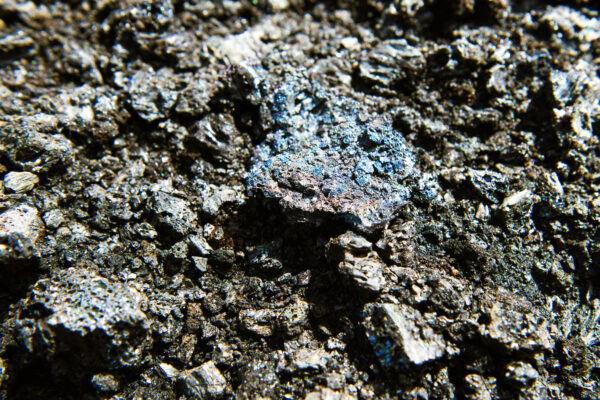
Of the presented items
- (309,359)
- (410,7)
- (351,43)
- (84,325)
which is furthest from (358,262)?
(410,7)

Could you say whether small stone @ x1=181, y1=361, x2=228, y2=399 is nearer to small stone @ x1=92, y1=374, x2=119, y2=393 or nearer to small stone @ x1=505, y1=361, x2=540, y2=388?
small stone @ x1=92, y1=374, x2=119, y2=393

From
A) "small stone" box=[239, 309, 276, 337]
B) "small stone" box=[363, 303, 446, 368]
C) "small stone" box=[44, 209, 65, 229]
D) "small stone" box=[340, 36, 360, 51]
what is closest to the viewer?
"small stone" box=[363, 303, 446, 368]

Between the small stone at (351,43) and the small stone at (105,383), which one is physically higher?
the small stone at (351,43)

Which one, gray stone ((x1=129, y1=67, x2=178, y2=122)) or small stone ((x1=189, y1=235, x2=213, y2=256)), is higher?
gray stone ((x1=129, y1=67, x2=178, y2=122))

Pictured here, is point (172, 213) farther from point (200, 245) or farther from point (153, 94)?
point (153, 94)

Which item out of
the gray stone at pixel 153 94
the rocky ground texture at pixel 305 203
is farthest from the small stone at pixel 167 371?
the gray stone at pixel 153 94

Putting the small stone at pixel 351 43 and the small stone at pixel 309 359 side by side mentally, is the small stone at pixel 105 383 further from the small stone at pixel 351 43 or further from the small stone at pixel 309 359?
the small stone at pixel 351 43

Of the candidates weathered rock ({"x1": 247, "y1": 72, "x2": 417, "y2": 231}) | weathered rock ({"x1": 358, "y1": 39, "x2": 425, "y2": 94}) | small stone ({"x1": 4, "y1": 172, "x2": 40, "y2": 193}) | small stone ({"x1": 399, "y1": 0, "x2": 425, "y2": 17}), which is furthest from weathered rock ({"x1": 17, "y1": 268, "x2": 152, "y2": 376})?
small stone ({"x1": 399, "y1": 0, "x2": 425, "y2": 17})
